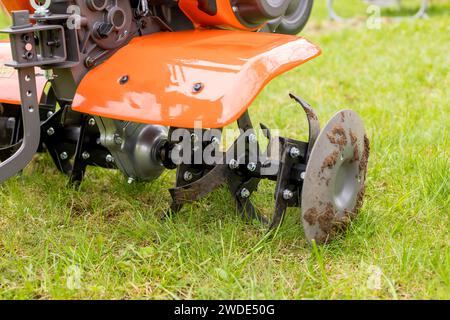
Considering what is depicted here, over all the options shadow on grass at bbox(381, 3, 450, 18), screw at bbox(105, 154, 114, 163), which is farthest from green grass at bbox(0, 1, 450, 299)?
shadow on grass at bbox(381, 3, 450, 18)

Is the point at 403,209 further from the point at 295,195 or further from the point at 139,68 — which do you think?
the point at 139,68

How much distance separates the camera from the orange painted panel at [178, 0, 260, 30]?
7.16 feet

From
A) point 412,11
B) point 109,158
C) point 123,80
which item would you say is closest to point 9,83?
point 109,158

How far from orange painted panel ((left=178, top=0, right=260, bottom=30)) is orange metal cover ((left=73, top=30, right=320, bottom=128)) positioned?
0.22 feet

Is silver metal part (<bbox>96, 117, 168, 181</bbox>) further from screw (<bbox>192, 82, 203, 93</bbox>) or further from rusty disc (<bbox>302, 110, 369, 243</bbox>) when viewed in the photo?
rusty disc (<bbox>302, 110, 369, 243</bbox>)

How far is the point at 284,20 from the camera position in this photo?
2.69m

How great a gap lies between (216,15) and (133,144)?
0.55 meters

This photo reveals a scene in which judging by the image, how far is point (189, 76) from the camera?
76.1 inches

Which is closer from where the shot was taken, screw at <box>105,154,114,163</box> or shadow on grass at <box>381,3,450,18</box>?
screw at <box>105,154,114,163</box>

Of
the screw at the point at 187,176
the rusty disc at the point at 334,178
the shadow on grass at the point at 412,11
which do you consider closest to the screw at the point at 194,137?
the screw at the point at 187,176

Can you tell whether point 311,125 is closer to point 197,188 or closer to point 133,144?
point 197,188

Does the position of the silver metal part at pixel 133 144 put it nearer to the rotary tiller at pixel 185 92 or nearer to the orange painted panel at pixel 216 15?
the rotary tiller at pixel 185 92

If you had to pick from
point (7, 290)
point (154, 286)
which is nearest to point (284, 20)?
point (154, 286)

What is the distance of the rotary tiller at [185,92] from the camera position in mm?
1893
